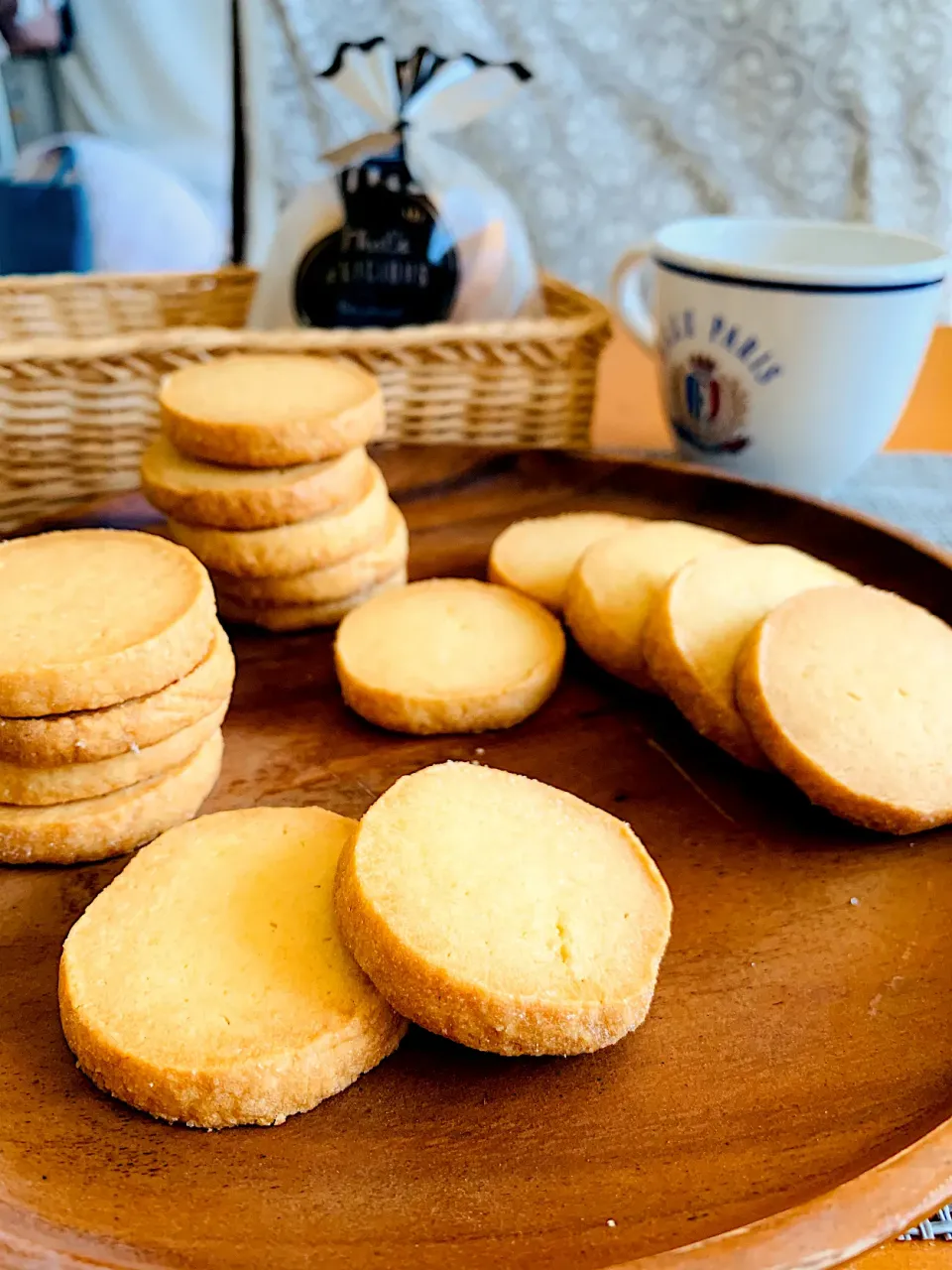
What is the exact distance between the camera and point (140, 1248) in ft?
1.86

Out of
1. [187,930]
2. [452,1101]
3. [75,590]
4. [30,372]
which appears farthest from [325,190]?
[452,1101]

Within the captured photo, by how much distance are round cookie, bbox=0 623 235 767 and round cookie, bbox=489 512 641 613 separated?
0.43m

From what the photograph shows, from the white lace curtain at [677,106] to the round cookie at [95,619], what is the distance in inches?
84.7

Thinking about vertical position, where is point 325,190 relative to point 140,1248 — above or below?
above

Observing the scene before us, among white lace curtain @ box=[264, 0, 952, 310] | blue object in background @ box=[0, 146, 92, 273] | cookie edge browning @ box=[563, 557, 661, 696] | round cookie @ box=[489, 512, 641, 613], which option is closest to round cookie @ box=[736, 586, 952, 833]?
cookie edge browning @ box=[563, 557, 661, 696]

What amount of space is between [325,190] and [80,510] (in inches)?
23.1

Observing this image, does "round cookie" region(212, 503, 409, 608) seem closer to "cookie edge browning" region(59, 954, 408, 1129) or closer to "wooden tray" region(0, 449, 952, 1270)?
"wooden tray" region(0, 449, 952, 1270)

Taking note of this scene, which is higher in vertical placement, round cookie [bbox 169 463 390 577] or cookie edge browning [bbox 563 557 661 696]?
round cookie [bbox 169 463 390 577]

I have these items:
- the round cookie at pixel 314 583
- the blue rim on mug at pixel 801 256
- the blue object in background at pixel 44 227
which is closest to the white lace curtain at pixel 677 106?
the blue object in background at pixel 44 227

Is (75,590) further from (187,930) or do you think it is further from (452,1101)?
(452,1101)

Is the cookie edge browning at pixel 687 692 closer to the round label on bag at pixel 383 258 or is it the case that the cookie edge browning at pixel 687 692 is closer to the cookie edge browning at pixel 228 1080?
the cookie edge browning at pixel 228 1080

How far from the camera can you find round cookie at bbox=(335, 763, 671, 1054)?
2.17ft

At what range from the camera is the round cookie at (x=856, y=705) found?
0.87m

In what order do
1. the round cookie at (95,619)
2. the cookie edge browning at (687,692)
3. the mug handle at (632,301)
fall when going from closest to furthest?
the round cookie at (95,619)
the cookie edge browning at (687,692)
the mug handle at (632,301)
